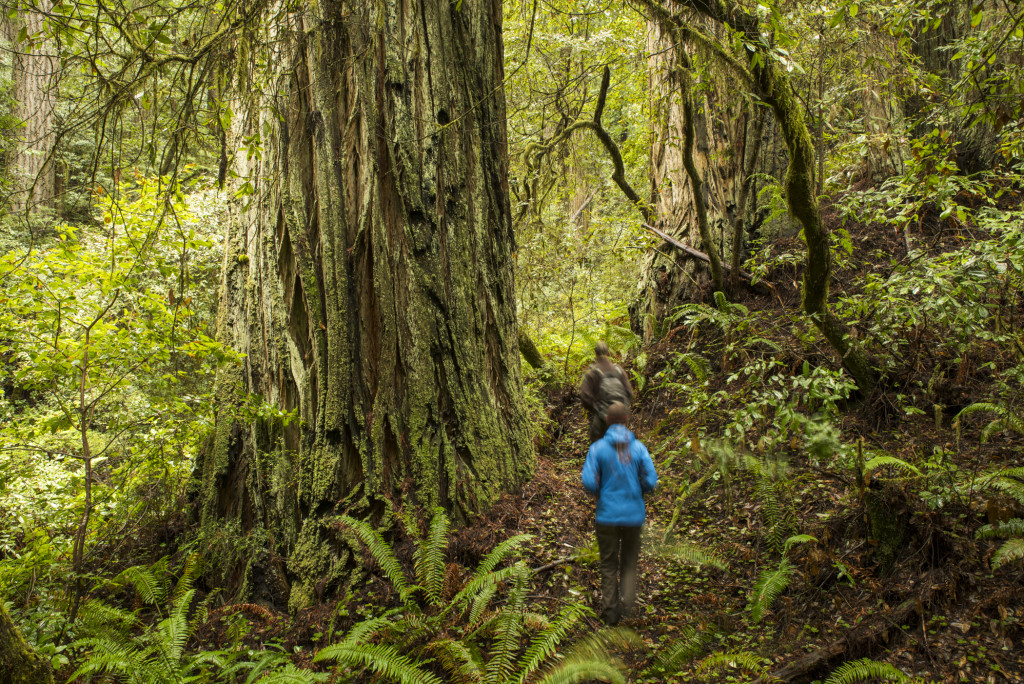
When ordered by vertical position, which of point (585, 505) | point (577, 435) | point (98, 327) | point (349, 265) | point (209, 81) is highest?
point (209, 81)

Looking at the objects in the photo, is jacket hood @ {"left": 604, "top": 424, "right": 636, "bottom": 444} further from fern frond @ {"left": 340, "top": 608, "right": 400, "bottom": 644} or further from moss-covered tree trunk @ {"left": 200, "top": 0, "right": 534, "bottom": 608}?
fern frond @ {"left": 340, "top": 608, "right": 400, "bottom": 644}

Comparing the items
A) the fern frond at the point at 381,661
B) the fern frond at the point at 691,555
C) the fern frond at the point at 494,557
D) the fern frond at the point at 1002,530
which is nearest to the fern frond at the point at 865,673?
the fern frond at the point at 691,555

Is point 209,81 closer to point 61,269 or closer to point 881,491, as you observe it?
point 61,269

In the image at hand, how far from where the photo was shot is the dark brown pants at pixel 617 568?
4297 millimetres

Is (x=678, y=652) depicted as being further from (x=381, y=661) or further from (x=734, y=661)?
(x=381, y=661)

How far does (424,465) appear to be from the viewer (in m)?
4.92

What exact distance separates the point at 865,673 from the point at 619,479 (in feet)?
5.90

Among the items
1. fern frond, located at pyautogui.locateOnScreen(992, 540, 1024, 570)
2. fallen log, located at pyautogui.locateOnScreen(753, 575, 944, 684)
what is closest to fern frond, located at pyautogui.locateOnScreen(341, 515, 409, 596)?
fallen log, located at pyautogui.locateOnScreen(753, 575, 944, 684)

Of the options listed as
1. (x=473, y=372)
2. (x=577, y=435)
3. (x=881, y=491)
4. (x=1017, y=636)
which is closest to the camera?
(x=1017, y=636)

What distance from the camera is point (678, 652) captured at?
152 inches

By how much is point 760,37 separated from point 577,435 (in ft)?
15.8

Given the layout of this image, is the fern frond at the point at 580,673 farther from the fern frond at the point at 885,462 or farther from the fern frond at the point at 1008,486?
the fern frond at the point at 1008,486

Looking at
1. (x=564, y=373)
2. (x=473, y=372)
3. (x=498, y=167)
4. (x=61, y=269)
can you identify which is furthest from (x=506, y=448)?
(x=61, y=269)

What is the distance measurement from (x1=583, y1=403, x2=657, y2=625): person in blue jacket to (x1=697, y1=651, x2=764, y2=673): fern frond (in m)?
0.71
